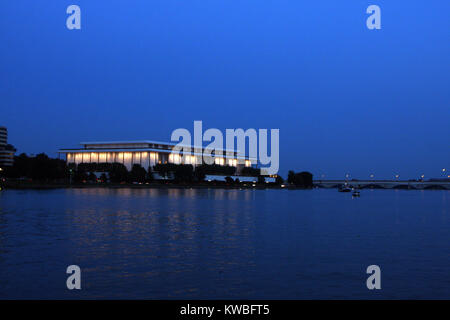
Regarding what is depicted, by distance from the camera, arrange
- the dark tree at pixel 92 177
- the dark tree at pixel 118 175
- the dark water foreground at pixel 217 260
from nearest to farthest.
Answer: the dark water foreground at pixel 217 260 → the dark tree at pixel 118 175 → the dark tree at pixel 92 177

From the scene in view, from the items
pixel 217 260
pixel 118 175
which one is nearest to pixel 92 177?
pixel 118 175

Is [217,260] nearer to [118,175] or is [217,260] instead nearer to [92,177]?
[118,175]

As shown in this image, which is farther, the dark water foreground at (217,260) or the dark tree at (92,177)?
the dark tree at (92,177)

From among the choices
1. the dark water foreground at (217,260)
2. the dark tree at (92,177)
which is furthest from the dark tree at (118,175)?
the dark water foreground at (217,260)

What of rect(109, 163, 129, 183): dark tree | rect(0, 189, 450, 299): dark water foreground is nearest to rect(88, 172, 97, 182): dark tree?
rect(109, 163, 129, 183): dark tree

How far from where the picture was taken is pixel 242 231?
36.1m

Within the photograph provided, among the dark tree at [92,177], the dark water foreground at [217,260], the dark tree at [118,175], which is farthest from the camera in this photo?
the dark tree at [92,177]

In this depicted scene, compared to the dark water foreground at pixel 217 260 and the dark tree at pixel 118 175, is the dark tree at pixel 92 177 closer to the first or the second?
the dark tree at pixel 118 175

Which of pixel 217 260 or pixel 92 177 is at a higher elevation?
pixel 92 177

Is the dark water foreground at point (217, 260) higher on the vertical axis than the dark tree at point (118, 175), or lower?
lower

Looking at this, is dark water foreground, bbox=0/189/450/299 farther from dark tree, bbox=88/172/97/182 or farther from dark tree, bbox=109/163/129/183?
dark tree, bbox=88/172/97/182

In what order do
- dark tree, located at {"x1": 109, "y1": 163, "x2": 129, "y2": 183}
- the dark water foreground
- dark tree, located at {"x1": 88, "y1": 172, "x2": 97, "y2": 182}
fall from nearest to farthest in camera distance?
the dark water foreground → dark tree, located at {"x1": 109, "y1": 163, "x2": 129, "y2": 183} → dark tree, located at {"x1": 88, "y1": 172, "x2": 97, "y2": 182}

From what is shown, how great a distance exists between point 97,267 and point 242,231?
16739 millimetres
